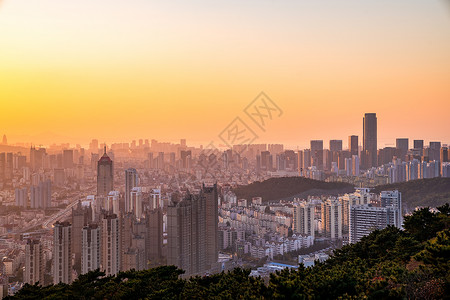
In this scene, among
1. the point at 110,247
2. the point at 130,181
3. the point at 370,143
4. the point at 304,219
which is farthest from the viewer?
the point at 370,143

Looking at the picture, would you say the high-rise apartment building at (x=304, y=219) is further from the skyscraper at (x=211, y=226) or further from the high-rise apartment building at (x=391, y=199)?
the skyscraper at (x=211, y=226)

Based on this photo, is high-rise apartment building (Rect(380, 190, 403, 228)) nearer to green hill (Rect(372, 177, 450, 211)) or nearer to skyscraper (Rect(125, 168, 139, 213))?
green hill (Rect(372, 177, 450, 211))

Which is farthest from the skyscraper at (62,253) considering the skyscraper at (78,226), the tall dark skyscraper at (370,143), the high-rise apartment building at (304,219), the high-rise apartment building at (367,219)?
the tall dark skyscraper at (370,143)

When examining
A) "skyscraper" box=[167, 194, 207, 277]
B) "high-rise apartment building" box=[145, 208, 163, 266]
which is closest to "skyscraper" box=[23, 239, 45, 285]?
"high-rise apartment building" box=[145, 208, 163, 266]

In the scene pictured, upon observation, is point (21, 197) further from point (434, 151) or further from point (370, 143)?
point (434, 151)

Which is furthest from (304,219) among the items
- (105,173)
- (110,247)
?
(110,247)

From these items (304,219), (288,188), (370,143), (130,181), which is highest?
(370,143)
